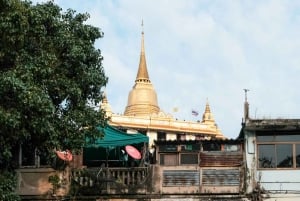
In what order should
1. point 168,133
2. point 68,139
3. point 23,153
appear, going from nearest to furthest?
point 68,139 → point 23,153 → point 168,133

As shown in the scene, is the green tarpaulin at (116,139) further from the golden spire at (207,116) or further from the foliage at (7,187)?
the golden spire at (207,116)

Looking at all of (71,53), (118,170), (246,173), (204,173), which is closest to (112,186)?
(118,170)

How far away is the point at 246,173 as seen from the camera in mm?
23250

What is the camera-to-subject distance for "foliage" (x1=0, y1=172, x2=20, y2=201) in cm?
1803

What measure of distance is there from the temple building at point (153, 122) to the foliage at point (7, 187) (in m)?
33.0

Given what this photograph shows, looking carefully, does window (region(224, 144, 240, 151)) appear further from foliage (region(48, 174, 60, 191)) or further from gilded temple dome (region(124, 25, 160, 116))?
gilded temple dome (region(124, 25, 160, 116))

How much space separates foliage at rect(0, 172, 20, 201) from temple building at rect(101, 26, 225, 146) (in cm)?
3297

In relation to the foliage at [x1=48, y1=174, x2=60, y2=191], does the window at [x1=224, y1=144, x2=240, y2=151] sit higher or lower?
higher

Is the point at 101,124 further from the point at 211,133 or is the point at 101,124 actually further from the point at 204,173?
the point at 211,133

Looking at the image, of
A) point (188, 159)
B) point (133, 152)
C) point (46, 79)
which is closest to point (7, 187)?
point (46, 79)

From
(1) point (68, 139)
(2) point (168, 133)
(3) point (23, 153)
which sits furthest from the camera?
(2) point (168, 133)

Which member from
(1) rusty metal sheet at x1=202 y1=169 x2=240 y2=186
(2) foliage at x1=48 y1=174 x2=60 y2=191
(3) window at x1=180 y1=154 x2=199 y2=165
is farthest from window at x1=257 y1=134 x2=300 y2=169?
(2) foliage at x1=48 y1=174 x2=60 y2=191

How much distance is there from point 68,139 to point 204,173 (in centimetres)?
637

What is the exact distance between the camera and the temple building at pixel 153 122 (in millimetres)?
57250
